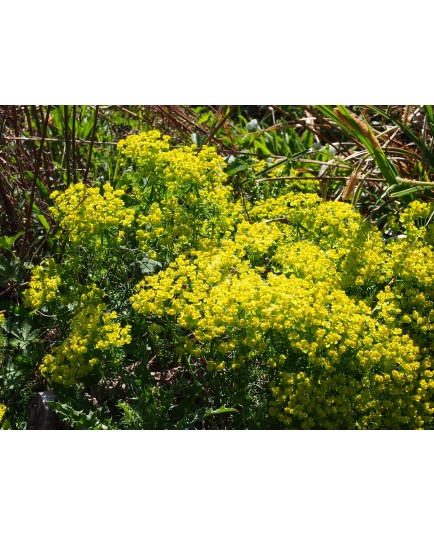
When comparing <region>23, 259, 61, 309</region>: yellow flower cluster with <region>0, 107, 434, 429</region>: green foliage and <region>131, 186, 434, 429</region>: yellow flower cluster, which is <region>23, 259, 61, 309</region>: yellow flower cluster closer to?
<region>0, 107, 434, 429</region>: green foliage

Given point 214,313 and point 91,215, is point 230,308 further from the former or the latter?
point 91,215

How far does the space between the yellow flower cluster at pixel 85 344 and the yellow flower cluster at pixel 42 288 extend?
0.14 m

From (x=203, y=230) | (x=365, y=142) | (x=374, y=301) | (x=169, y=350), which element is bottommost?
(x=169, y=350)

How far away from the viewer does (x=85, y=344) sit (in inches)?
103

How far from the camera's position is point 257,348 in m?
2.52

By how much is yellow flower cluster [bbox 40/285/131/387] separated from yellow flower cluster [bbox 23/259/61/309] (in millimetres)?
138

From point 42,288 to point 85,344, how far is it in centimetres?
31

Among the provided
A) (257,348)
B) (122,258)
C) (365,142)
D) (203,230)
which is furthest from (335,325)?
(365,142)

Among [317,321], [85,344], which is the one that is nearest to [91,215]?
[85,344]

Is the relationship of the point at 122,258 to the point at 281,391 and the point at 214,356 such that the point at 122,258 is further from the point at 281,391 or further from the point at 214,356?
the point at 281,391

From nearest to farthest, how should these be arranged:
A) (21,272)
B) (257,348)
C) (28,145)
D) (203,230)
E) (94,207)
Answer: (257,348)
(94,207)
(203,230)
(21,272)
(28,145)

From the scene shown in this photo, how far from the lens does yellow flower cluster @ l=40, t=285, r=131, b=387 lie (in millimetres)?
2584

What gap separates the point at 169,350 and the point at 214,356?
14.9 inches

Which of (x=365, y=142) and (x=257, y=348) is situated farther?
(x=365, y=142)
